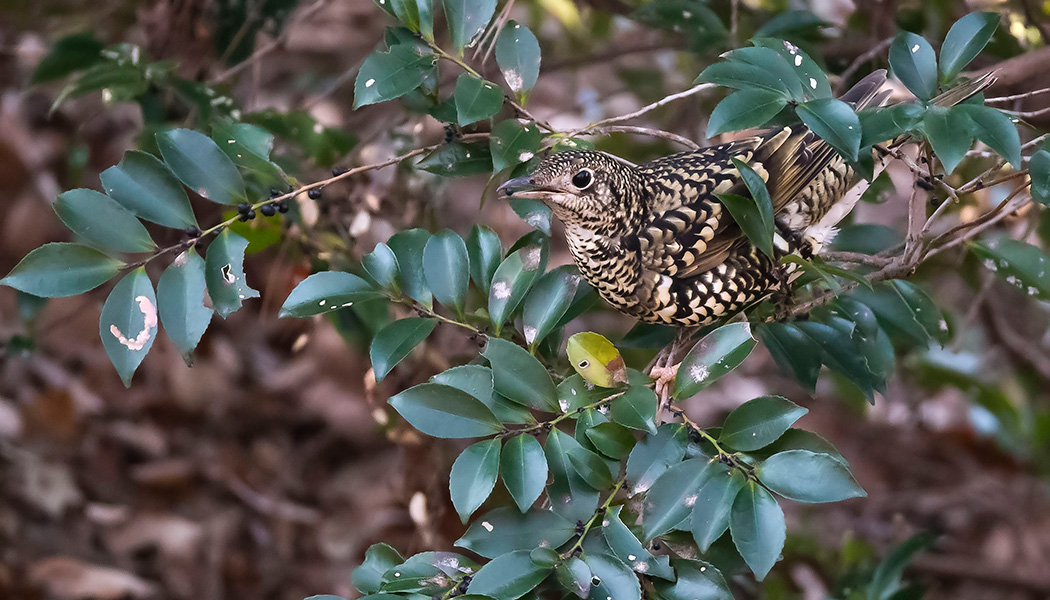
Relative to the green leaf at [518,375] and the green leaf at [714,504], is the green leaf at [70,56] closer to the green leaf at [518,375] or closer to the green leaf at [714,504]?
the green leaf at [518,375]

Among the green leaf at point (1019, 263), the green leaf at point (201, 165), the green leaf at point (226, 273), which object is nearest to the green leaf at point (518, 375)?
the green leaf at point (226, 273)

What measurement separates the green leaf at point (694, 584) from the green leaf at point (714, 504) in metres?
0.07

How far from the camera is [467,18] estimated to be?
111cm

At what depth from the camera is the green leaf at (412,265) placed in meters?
1.12

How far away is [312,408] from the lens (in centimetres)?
287

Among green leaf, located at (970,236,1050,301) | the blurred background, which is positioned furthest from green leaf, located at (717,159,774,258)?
the blurred background

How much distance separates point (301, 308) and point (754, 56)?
553mm

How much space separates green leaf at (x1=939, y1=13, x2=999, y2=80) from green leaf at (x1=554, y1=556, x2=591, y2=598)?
2.11 feet

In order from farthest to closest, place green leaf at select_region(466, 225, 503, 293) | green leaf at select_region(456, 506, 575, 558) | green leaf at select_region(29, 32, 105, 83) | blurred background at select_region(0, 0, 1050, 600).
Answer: blurred background at select_region(0, 0, 1050, 600) → green leaf at select_region(29, 32, 105, 83) → green leaf at select_region(466, 225, 503, 293) → green leaf at select_region(456, 506, 575, 558)

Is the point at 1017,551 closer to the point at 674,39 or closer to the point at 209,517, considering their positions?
the point at 674,39

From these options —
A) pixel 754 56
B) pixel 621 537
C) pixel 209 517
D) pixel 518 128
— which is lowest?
pixel 209 517

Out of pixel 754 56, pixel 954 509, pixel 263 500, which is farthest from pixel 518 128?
pixel 954 509

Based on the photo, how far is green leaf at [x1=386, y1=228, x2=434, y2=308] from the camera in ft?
3.66

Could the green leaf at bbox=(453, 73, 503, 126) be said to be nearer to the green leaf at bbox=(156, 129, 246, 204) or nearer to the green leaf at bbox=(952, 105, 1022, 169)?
the green leaf at bbox=(156, 129, 246, 204)
